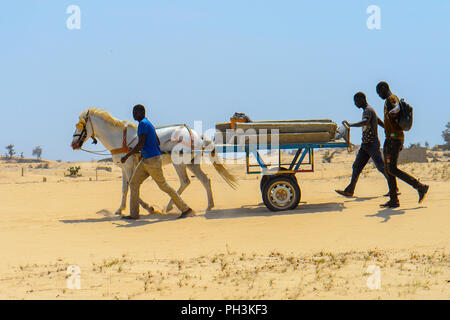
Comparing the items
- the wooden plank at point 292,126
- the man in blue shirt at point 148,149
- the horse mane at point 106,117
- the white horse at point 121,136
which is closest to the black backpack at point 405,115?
the wooden plank at point 292,126

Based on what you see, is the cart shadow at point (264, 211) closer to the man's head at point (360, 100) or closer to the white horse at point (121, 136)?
the white horse at point (121, 136)

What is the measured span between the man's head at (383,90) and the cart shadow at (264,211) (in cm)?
221

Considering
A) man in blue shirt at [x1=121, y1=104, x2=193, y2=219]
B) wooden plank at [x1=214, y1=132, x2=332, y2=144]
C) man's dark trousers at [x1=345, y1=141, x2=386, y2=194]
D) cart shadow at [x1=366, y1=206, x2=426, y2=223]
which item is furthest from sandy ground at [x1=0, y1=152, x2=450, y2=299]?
wooden plank at [x1=214, y1=132, x2=332, y2=144]

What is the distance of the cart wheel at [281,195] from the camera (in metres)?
9.81

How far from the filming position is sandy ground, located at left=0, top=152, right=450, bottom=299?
505 centimetres

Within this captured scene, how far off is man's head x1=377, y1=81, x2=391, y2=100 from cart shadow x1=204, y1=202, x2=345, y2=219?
87.2 inches

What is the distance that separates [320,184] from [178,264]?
35.0ft

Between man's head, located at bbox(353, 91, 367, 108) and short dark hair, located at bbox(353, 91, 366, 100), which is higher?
short dark hair, located at bbox(353, 91, 366, 100)

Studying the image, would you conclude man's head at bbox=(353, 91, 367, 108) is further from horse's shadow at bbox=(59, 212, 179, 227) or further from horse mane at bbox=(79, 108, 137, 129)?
horse mane at bbox=(79, 108, 137, 129)

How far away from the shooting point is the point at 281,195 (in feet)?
32.4

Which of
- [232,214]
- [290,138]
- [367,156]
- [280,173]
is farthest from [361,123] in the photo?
[232,214]

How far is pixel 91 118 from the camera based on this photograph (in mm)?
10469

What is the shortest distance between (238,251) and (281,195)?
3192mm
